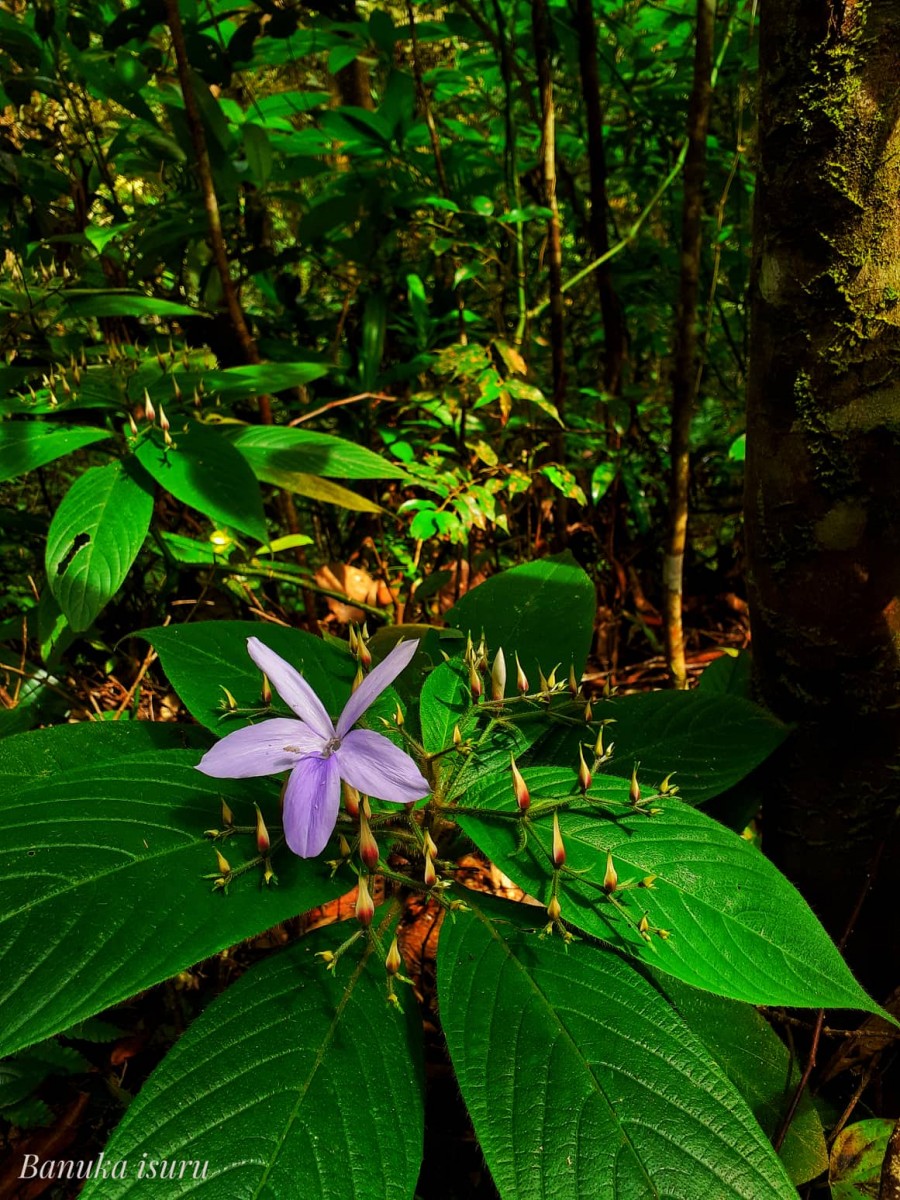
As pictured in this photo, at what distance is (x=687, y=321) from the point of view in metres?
1.58

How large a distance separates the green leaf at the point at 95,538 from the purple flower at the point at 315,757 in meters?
0.47

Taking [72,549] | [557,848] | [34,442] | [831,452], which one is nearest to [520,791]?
[557,848]

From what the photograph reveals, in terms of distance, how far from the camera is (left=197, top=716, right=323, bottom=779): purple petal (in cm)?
74

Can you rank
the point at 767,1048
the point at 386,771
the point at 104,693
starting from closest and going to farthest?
the point at 386,771
the point at 767,1048
the point at 104,693

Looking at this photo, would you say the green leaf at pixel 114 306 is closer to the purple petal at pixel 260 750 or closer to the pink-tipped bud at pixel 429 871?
the purple petal at pixel 260 750

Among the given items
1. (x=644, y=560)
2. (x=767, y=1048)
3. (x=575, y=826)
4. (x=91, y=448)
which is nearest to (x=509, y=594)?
(x=575, y=826)

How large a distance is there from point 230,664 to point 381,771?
449 millimetres

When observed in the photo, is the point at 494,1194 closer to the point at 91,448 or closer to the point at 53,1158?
the point at 53,1158

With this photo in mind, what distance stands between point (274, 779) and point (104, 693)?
96cm

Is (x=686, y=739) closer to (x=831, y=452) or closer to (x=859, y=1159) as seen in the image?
(x=831, y=452)

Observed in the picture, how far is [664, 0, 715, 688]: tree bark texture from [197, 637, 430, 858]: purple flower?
111cm

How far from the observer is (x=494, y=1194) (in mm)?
1021

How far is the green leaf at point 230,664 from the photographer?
1019mm
